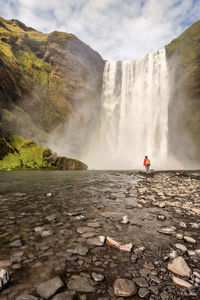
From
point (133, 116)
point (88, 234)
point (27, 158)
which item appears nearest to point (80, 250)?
point (88, 234)

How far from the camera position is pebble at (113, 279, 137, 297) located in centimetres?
161

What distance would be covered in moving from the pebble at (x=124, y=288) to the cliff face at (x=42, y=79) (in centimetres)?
3860

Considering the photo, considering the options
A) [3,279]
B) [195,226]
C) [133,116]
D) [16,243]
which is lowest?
[16,243]

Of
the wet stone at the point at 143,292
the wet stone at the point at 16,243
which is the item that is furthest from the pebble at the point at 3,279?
the wet stone at the point at 143,292

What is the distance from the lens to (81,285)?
1714mm

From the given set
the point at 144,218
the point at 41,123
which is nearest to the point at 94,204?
the point at 144,218

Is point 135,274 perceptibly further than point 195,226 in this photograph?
No

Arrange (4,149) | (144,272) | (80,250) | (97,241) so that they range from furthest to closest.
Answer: (4,149), (97,241), (80,250), (144,272)

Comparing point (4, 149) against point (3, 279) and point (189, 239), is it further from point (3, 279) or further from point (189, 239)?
point (189, 239)

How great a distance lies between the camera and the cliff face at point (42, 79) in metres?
38.5

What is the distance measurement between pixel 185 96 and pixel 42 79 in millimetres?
43677

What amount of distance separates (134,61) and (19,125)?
4375 centimetres

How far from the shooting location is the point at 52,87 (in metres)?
50.6

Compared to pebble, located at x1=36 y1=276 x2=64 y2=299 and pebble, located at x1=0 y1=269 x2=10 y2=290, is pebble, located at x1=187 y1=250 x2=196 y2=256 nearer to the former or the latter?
pebble, located at x1=36 y1=276 x2=64 y2=299
